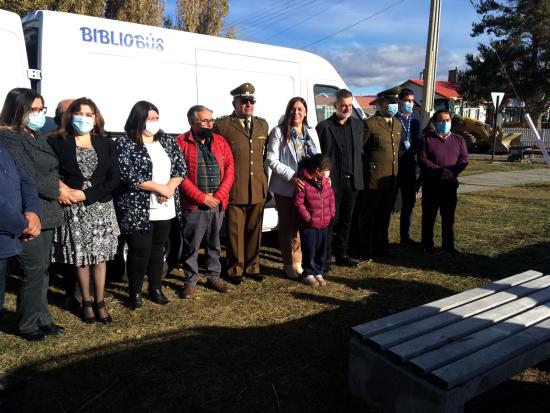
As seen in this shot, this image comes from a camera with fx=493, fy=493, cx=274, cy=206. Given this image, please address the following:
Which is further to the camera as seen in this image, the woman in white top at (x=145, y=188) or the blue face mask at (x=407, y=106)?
the blue face mask at (x=407, y=106)

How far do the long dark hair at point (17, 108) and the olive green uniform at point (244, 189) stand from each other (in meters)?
1.86

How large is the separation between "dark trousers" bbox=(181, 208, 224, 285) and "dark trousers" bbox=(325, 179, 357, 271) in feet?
4.06

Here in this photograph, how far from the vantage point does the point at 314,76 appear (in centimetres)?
643

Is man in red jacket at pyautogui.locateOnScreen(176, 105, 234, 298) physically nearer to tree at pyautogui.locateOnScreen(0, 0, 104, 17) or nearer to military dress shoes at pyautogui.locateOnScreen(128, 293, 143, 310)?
military dress shoes at pyautogui.locateOnScreen(128, 293, 143, 310)

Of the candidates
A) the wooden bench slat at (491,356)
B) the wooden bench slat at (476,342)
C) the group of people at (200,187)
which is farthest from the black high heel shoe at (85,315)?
the wooden bench slat at (491,356)

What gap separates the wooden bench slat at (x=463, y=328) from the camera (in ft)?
8.79

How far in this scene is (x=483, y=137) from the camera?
24.4 metres

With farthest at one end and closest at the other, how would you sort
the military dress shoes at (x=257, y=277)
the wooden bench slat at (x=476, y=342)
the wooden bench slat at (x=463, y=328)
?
the military dress shoes at (x=257, y=277) < the wooden bench slat at (x=463, y=328) < the wooden bench slat at (x=476, y=342)

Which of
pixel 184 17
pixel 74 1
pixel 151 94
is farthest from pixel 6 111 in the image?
pixel 184 17

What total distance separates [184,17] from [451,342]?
18133 mm

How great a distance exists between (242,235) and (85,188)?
6.05 ft

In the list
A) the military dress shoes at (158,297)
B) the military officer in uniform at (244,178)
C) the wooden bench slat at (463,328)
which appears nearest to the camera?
the wooden bench slat at (463,328)

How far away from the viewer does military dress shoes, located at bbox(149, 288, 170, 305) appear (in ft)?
15.2

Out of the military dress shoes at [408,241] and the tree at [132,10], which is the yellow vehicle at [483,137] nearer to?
the tree at [132,10]
